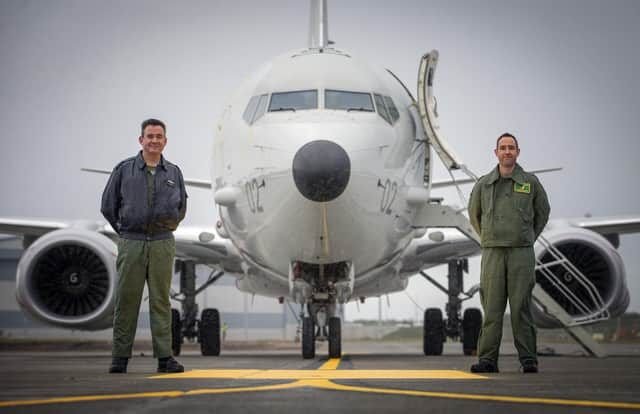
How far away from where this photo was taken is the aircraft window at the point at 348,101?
10.6 m

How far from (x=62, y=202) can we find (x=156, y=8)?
15.3 m

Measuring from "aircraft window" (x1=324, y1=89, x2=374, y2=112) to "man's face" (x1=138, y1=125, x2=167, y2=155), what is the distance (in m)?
4.28

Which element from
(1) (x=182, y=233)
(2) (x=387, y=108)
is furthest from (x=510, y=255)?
(1) (x=182, y=233)

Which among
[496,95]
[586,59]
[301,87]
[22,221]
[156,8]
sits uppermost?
[156,8]

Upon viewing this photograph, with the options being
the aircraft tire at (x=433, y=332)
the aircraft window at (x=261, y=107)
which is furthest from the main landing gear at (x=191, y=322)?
the aircraft window at (x=261, y=107)

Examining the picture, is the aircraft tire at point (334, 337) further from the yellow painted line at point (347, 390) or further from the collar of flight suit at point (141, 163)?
the yellow painted line at point (347, 390)

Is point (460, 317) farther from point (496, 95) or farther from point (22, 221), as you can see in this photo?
point (496, 95)

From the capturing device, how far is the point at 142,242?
6.36m

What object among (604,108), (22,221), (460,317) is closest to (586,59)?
(604,108)

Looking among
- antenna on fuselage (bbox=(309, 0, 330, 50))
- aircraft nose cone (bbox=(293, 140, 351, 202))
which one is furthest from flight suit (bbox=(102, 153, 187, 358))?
antenna on fuselage (bbox=(309, 0, 330, 50))

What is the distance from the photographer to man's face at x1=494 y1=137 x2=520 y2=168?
21.8ft

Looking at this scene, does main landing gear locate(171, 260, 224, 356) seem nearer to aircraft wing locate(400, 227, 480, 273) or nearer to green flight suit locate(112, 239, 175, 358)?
aircraft wing locate(400, 227, 480, 273)

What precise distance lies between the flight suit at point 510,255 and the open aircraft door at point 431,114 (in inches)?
168

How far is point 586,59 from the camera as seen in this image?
31938 mm
